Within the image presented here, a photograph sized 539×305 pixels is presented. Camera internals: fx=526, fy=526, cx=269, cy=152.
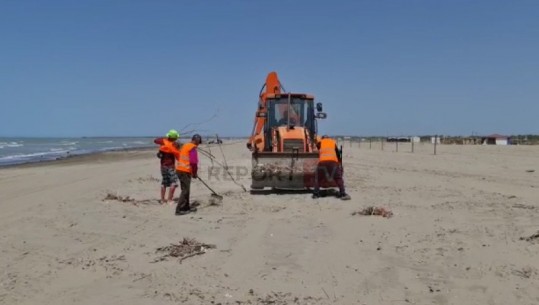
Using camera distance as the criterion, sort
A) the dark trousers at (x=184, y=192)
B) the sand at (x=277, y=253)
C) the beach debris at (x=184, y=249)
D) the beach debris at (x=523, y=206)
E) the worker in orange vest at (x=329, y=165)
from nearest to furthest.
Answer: the sand at (x=277, y=253) → the beach debris at (x=184, y=249) → the beach debris at (x=523, y=206) → the dark trousers at (x=184, y=192) → the worker in orange vest at (x=329, y=165)

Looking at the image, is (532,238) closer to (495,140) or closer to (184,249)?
(184,249)

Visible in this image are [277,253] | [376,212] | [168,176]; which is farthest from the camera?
[168,176]

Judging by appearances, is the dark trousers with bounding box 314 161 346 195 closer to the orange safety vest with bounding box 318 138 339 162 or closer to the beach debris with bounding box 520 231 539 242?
the orange safety vest with bounding box 318 138 339 162

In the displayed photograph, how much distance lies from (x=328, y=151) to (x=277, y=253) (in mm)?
6054

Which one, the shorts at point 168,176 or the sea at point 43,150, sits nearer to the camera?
the shorts at point 168,176

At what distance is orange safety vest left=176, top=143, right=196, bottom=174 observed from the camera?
445 inches

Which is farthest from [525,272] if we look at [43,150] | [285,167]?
[43,150]

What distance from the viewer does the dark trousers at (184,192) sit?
11.1 m

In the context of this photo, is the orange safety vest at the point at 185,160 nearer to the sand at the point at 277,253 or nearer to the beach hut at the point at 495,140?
the sand at the point at 277,253

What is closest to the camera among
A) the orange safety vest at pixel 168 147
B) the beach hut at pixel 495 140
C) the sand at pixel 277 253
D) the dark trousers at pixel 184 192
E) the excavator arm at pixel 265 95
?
the sand at pixel 277 253

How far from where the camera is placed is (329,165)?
1335 centimetres

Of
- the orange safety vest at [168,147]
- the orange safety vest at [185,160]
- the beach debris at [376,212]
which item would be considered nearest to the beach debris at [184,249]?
the orange safety vest at [185,160]

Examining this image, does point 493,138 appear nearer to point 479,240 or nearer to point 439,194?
point 439,194

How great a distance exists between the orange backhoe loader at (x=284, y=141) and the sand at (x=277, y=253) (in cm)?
139
